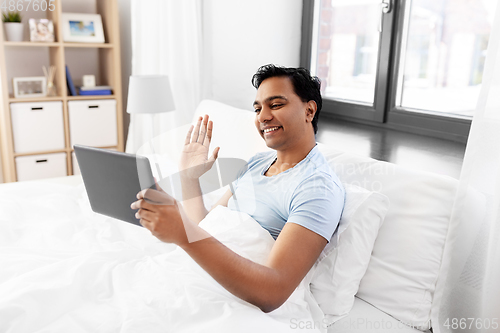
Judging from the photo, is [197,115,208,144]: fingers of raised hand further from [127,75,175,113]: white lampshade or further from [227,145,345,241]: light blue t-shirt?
A: [127,75,175,113]: white lampshade

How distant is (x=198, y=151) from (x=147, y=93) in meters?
1.30

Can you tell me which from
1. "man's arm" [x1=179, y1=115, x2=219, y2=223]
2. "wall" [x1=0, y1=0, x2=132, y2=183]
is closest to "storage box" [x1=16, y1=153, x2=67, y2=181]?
"wall" [x1=0, y1=0, x2=132, y2=183]

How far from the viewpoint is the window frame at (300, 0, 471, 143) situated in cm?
185

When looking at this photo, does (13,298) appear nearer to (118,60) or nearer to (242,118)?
(242,118)

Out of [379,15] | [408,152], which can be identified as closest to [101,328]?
[408,152]

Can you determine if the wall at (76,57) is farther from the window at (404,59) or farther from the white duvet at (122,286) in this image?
the white duvet at (122,286)

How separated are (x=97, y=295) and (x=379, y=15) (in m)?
1.86

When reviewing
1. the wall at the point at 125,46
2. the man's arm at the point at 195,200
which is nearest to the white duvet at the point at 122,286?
the man's arm at the point at 195,200

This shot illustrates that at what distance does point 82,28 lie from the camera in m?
2.62

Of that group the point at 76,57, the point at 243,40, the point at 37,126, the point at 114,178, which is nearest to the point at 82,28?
the point at 76,57

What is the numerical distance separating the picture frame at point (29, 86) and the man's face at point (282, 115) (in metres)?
1.88

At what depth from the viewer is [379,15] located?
2111mm

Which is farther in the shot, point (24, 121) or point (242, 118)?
point (24, 121)

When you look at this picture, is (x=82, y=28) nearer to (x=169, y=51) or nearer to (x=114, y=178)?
(x=169, y=51)
